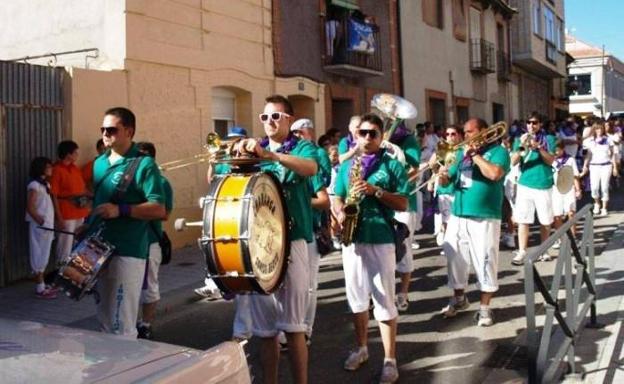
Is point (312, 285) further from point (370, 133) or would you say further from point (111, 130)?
point (111, 130)

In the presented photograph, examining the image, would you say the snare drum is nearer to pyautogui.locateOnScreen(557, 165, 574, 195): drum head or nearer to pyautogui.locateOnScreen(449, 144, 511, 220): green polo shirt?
pyautogui.locateOnScreen(449, 144, 511, 220): green polo shirt

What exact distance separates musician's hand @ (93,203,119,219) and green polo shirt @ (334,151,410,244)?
63.7 inches

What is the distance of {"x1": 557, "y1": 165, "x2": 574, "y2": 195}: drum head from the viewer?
971 centimetres

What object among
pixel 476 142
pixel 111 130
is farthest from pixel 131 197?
pixel 476 142

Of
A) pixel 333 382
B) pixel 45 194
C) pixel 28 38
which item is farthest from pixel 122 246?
pixel 28 38

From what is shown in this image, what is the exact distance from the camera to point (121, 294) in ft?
13.9

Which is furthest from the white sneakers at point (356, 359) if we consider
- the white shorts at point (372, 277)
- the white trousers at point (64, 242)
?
the white trousers at point (64, 242)

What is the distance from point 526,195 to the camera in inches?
348

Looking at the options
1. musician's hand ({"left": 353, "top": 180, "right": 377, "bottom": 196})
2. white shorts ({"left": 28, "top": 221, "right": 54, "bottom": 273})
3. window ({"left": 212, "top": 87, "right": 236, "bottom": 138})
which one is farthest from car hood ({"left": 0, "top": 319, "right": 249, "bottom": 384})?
window ({"left": 212, "top": 87, "right": 236, "bottom": 138})

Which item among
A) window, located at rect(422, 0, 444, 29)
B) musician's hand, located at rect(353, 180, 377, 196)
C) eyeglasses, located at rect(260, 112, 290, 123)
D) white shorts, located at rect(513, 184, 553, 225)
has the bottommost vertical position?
white shorts, located at rect(513, 184, 553, 225)

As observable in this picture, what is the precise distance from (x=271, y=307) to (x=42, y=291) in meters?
4.68

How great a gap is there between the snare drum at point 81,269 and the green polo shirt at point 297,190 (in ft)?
3.62

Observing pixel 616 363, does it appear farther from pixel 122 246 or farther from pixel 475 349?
pixel 122 246

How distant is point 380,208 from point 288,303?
3.64 ft
